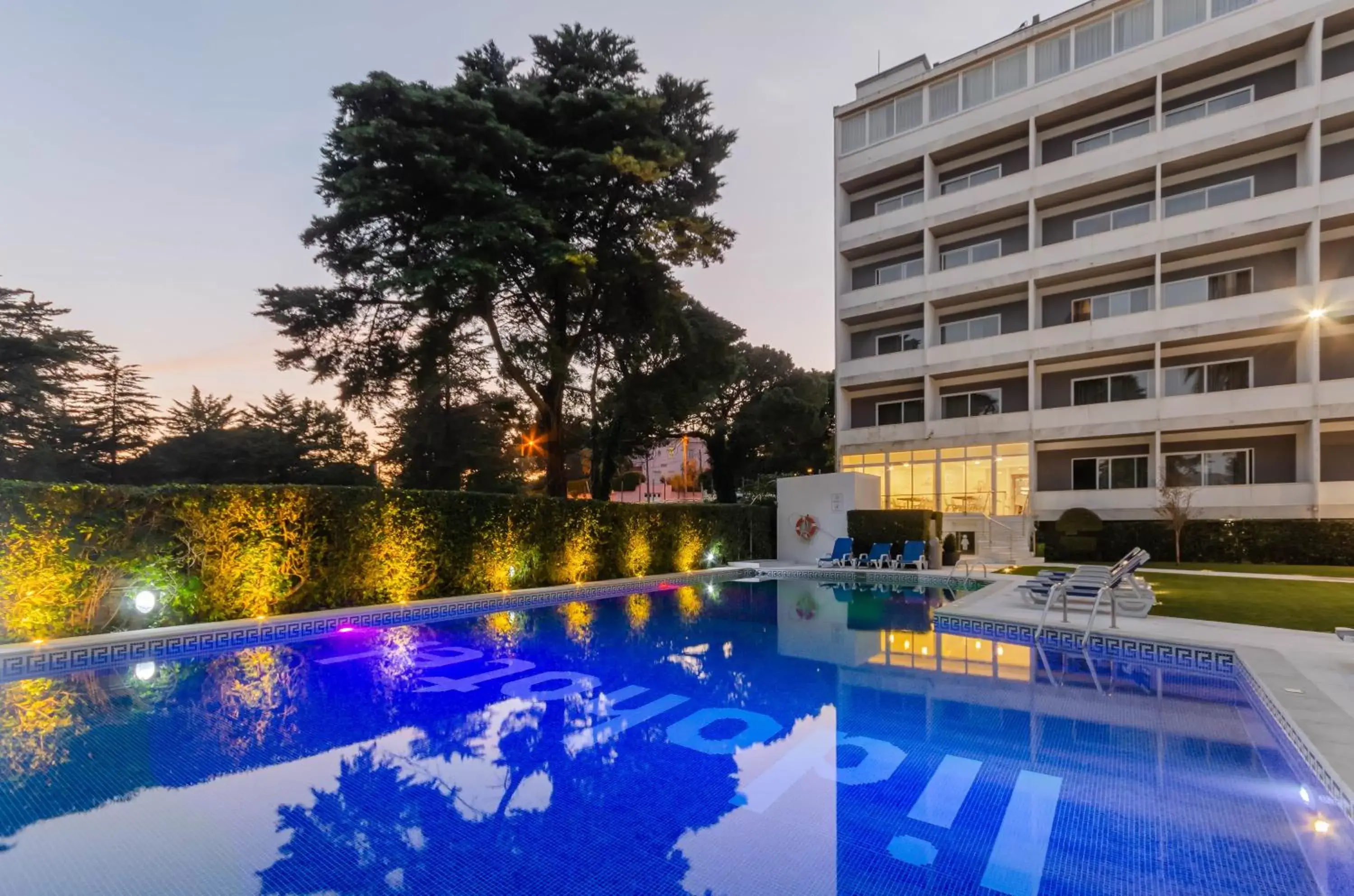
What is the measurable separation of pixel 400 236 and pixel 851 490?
1465 centimetres

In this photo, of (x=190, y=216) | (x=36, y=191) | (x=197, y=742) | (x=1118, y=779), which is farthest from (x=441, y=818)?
(x=36, y=191)

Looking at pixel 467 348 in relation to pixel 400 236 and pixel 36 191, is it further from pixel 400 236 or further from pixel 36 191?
pixel 36 191

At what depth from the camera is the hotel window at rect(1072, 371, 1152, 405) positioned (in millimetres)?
22047

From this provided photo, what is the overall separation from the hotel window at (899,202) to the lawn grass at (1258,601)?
58.3 ft

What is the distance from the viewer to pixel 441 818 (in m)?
3.99

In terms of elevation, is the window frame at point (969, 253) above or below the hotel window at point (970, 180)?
below

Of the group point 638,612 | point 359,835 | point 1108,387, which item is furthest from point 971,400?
point 359,835

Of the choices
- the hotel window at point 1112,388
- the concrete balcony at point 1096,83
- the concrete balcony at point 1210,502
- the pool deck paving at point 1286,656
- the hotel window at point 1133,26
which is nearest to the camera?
the pool deck paving at point 1286,656

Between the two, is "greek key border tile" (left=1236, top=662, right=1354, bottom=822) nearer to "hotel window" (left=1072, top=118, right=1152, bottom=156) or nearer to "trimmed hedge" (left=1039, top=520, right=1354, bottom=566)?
"trimmed hedge" (left=1039, top=520, right=1354, bottom=566)

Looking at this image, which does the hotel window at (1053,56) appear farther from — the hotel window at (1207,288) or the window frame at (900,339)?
the window frame at (900,339)

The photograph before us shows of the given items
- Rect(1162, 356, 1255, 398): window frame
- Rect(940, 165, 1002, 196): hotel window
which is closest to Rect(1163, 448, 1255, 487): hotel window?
Rect(1162, 356, 1255, 398): window frame

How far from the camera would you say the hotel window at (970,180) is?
25.3 metres

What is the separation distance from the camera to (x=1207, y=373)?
21141 millimetres

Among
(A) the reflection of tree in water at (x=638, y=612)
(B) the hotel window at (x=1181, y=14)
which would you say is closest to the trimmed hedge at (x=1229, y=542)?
(A) the reflection of tree in water at (x=638, y=612)
